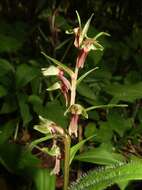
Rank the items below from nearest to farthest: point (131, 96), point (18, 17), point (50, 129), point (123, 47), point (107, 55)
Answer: point (50, 129), point (131, 96), point (123, 47), point (107, 55), point (18, 17)

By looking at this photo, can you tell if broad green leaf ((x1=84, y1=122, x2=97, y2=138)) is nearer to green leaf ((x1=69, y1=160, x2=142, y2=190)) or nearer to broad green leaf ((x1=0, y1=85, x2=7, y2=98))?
broad green leaf ((x1=0, y1=85, x2=7, y2=98))


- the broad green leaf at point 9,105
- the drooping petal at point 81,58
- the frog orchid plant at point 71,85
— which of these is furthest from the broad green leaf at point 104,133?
the drooping petal at point 81,58

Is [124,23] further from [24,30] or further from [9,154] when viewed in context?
[9,154]

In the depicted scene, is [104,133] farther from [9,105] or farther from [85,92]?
[9,105]

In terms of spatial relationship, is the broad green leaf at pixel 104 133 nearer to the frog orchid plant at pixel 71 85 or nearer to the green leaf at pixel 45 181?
the green leaf at pixel 45 181

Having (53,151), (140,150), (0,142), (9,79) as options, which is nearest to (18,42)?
(9,79)

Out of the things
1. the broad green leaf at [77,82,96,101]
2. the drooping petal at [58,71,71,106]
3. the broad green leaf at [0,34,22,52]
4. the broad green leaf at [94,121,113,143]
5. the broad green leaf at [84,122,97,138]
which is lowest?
the broad green leaf at [84,122,97,138]

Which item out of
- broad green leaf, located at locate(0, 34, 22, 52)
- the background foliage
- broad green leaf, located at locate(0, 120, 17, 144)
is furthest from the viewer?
broad green leaf, located at locate(0, 34, 22, 52)

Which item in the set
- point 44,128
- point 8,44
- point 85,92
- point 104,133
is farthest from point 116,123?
point 44,128

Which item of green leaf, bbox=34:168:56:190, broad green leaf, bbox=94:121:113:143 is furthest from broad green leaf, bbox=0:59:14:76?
green leaf, bbox=34:168:56:190
